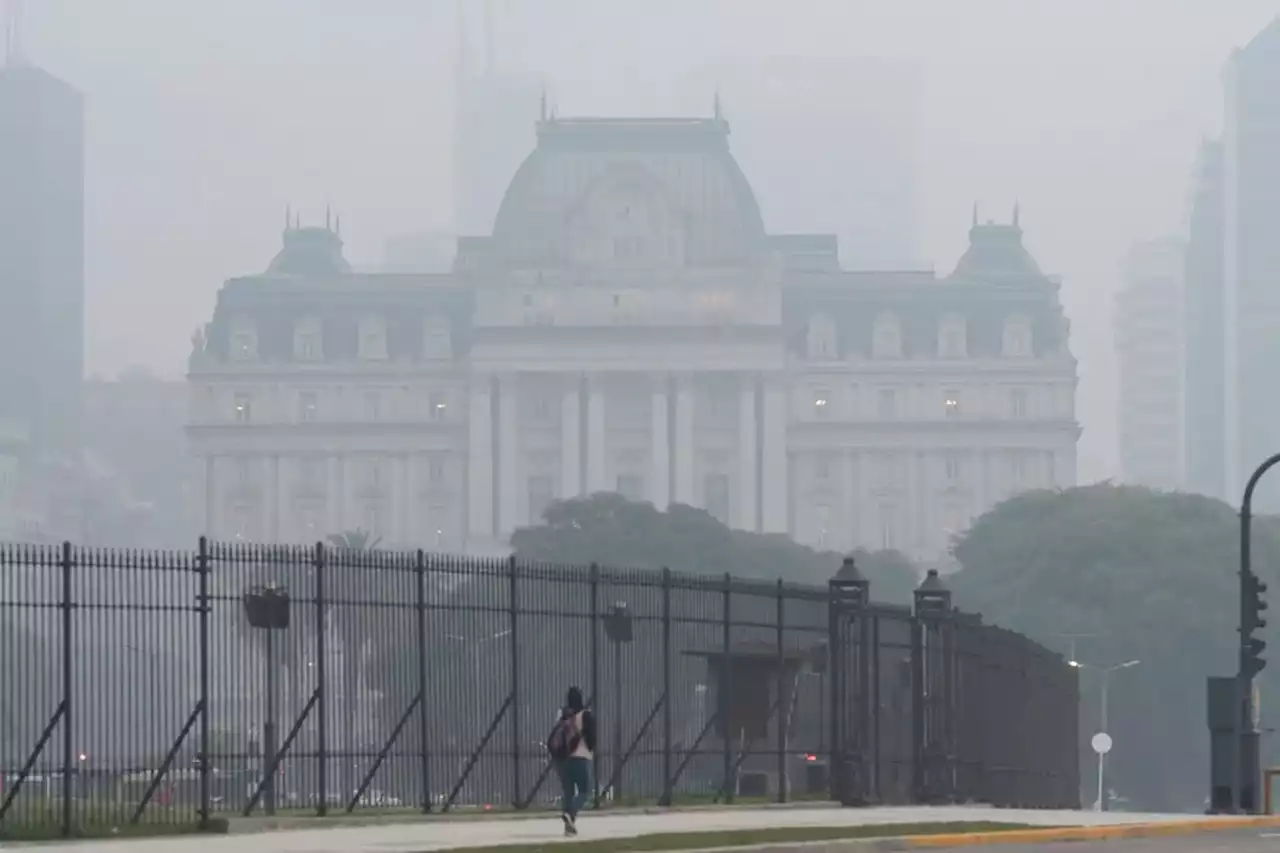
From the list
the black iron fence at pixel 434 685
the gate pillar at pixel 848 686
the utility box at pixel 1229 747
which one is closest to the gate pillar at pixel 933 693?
the black iron fence at pixel 434 685

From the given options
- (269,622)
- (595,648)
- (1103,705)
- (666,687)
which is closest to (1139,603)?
(1103,705)

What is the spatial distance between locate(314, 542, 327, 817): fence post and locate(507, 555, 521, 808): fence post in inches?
99.2

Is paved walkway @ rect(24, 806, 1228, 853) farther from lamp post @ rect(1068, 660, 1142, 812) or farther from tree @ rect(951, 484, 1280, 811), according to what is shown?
tree @ rect(951, 484, 1280, 811)

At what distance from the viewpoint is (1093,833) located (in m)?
41.6

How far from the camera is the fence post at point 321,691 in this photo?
122 ft

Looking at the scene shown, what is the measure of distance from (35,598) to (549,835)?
6.00 meters

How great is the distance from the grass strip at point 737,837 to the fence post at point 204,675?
3882 millimetres

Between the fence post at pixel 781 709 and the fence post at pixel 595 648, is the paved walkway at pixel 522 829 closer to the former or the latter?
the fence post at pixel 595 648

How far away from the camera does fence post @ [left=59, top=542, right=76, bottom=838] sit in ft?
111

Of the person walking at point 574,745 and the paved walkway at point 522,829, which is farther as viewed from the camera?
the person walking at point 574,745

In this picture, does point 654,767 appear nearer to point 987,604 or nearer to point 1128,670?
point 1128,670

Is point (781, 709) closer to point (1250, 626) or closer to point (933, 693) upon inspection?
point (933, 693)

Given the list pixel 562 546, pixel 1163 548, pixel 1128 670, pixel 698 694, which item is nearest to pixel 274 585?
pixel 698 694

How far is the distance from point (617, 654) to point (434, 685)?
3.11m
